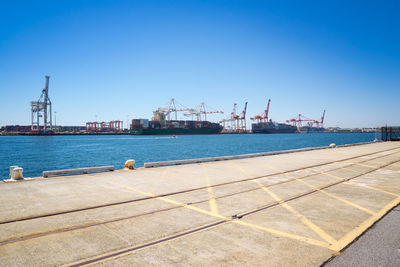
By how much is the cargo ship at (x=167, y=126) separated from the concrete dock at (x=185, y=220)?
141 m

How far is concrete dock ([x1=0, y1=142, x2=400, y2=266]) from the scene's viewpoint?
3932 millimetres

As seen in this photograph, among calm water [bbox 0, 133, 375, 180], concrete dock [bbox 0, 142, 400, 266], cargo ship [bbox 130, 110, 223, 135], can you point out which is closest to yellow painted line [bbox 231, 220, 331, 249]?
concrete dock [bbox 0, 142, 400, 266]

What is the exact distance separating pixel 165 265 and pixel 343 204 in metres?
5.55

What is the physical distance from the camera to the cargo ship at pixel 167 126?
148m

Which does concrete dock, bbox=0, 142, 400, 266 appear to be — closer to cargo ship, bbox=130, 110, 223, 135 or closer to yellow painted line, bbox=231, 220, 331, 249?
yellow painted line, bbox=231, 220, 331, 249

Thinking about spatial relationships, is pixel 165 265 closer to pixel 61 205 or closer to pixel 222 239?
pixel 222 239

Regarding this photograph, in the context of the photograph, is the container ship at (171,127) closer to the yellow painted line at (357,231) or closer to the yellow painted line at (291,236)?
the yellow painted line at (357,231)

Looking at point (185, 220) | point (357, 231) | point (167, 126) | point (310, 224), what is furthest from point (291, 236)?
point (167, 126)

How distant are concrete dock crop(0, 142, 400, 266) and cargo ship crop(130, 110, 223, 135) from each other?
141 m

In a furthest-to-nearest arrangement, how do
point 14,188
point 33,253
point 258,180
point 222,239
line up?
point 258,180 → point 14,188 → point 222,239 → point 33,253

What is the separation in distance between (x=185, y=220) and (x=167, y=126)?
152m

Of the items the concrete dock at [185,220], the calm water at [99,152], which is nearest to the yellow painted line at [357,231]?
the concrete dock at [185,220]

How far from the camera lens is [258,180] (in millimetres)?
10375

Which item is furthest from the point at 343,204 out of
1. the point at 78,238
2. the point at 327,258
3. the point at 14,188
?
the point at 14,188
